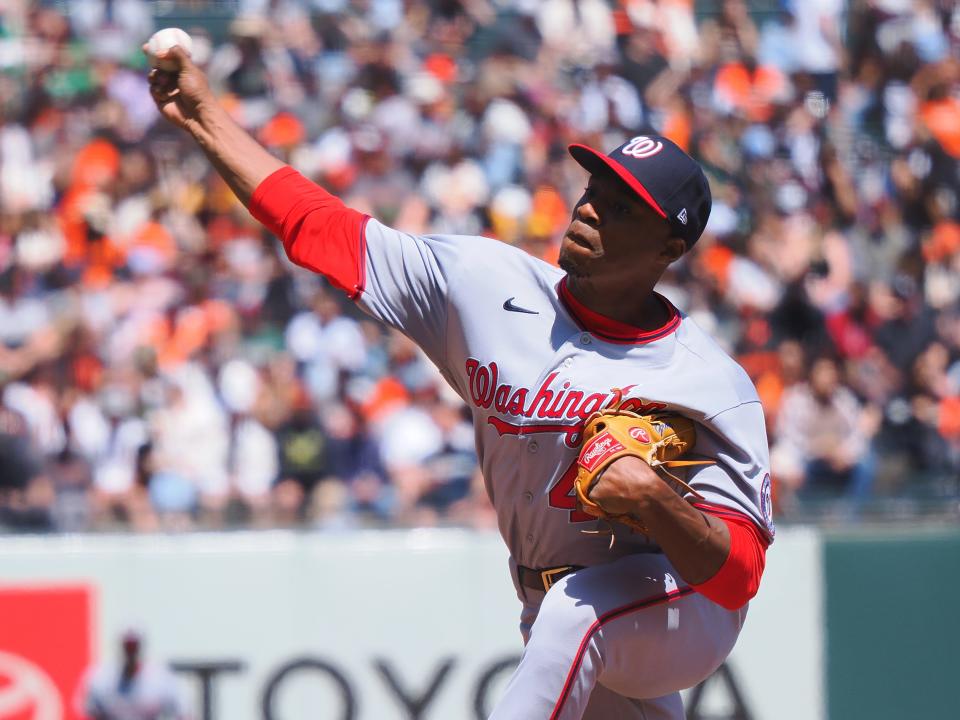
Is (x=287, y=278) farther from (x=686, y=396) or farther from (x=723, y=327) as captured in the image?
(x=686, y=396)

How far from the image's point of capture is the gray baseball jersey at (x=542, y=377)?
2918mm

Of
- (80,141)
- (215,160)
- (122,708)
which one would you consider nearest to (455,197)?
(80,141)

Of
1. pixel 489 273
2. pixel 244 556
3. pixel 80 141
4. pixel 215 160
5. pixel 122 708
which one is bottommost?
pixel 122 708

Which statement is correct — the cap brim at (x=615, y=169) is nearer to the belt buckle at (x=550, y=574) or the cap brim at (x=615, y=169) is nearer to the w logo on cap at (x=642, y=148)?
the w logo on cap at (x=642, y=148)

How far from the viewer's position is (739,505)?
290 centimetres

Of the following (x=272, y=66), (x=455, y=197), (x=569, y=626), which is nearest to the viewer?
(x=569, y=626)

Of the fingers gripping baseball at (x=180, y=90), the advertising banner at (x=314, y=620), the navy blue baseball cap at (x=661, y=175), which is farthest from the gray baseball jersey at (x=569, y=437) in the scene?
the advertising banner at (x=314, y=620)

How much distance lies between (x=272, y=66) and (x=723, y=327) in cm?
349

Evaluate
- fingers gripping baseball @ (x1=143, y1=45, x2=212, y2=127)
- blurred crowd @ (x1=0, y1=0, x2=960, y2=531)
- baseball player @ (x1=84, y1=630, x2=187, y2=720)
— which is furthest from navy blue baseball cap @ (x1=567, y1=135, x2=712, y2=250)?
baseball player @ (x1=84, y1=630, x2=187, y2=720)

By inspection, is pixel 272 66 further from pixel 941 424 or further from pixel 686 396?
pixel 686 396

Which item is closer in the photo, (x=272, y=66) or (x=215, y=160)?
(x=215, y=160)

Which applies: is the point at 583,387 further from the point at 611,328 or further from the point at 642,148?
the point at 642,148

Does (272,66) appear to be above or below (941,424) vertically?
above

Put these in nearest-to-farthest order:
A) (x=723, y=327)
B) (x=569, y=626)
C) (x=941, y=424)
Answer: (x=569, y=626) < (x=941, y=424) < (x=723, y=327)
